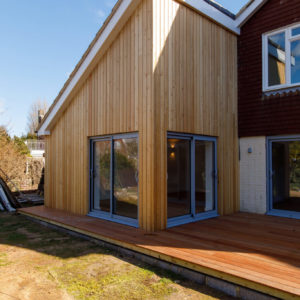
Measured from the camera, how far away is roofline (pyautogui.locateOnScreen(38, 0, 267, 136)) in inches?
211

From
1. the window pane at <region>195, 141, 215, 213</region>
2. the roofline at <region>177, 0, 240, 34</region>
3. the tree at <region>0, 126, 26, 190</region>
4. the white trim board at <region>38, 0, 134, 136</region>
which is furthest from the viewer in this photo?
the tree at <region>0, 126, 26, 190</region>

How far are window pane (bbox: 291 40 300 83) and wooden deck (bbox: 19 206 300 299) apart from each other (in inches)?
126

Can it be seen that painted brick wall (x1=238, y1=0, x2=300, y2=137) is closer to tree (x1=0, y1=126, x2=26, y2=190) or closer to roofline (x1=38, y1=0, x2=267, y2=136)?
roofline (x1=38, y1=0, x2=267, y2=136)

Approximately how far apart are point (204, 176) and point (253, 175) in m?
1.49

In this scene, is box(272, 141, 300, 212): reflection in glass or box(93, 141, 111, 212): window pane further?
box(272, 141, 300, 212): reflection in glass

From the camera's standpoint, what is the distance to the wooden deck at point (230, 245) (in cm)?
290

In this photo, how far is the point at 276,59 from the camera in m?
6.41

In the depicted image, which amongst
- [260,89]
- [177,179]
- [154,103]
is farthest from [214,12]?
[177,179]

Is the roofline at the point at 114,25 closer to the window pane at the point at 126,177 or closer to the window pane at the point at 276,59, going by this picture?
the window pane at the point at 276,59

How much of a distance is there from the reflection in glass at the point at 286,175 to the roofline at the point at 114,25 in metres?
3.20

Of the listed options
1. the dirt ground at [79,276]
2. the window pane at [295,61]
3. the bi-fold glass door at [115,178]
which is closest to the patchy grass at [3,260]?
the dirt ground at [79,276]

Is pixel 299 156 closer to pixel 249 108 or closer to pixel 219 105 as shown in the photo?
pixel 249 108

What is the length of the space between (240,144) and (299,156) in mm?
1368

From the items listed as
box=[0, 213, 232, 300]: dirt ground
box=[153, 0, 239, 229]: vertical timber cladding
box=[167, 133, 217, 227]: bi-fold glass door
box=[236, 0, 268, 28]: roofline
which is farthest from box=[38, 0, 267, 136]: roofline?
Result: box=[0, 213, 232, 300]: dirt ground
